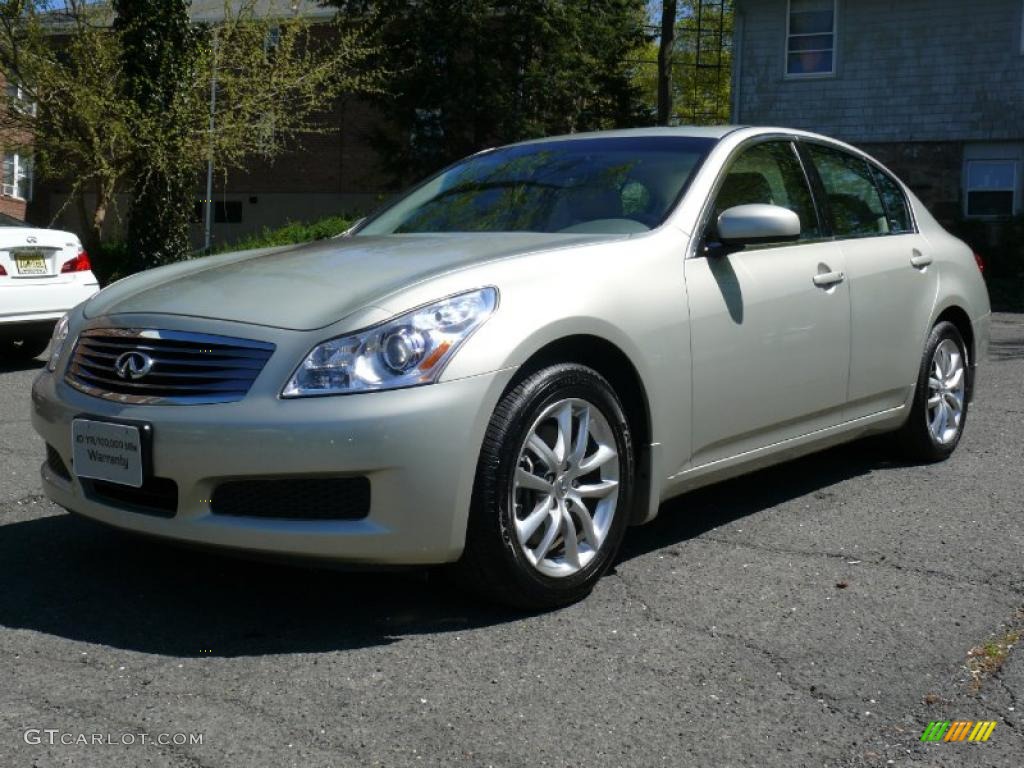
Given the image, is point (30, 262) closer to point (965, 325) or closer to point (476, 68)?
point (965, 325)

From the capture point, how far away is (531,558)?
3814mm

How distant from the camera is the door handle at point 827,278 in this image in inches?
198

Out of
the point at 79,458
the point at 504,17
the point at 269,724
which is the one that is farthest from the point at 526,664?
the point at 504,17

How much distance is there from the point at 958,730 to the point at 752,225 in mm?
1999

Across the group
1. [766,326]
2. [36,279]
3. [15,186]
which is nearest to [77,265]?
[36,279]

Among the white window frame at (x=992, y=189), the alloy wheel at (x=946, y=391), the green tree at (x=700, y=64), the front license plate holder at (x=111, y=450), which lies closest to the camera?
the front license plate holder at (x=111, y=450)

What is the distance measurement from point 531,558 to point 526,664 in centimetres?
42

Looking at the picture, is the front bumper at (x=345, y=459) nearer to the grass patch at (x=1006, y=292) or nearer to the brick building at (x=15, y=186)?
the grass patch at (x=1006, y=292)

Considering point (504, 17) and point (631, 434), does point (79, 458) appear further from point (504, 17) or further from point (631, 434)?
point (504, 17)

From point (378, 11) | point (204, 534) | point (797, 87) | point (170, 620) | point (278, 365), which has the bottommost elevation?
point (170, 620)

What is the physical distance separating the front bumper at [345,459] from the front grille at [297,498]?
0.03 metres

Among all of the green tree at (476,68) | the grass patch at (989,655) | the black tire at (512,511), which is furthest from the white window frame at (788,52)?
the grass patch at (989,655)

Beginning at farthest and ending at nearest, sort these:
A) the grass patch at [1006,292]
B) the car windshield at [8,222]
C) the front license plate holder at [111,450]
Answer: the grass patch at [1006,292] → the car windshield at [8,222] → the front license plate holder at [111,450]

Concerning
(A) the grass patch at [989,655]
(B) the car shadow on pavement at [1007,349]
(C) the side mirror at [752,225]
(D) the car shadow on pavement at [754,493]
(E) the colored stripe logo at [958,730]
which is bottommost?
(B) the car shadow on pavement at [1007,349]
